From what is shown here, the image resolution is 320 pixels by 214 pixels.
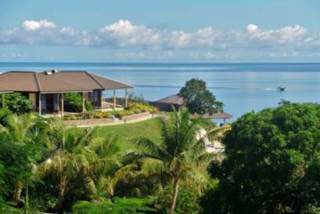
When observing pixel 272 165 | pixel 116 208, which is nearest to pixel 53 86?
pixel 116 208

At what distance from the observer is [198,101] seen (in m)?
53.4

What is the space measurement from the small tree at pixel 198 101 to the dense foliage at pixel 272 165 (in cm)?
3347

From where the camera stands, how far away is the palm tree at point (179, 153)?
22031mm

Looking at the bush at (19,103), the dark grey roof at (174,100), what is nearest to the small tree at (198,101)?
the dark grey roof at (174,100)

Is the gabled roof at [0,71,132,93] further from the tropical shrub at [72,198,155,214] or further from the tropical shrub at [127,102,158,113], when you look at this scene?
the tropical shrub at [72,198,155,214]

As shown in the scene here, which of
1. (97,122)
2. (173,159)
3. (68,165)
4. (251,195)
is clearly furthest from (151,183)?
(97,122)

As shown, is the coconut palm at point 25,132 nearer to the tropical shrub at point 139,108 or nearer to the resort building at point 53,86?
the resort building at point 53,86

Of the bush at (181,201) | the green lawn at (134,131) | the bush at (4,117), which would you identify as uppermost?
the bush at (4,117)

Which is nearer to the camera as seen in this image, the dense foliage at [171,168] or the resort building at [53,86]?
the dense foliage at [171,168]

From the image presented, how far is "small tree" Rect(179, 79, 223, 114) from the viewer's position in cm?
5322

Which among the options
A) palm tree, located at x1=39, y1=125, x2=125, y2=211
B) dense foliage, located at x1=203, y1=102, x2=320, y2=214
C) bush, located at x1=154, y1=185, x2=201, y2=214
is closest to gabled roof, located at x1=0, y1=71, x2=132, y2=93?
palm tree, located at x1=39, y1=125, x2=125, y2=211

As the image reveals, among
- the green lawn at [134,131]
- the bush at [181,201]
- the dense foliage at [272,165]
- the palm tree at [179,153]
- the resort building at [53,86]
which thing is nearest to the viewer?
the dense foliage at [272,165]

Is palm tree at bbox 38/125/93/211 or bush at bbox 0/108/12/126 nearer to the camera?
palm tree at bbox 38/125/93/211

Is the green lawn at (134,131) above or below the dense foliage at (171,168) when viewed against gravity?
below
